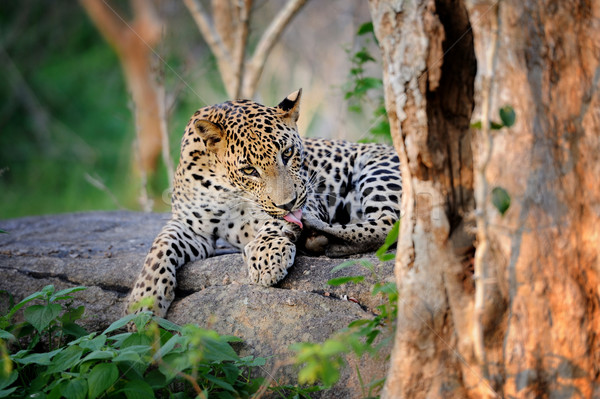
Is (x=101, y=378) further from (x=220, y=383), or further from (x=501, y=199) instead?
(x=501, y=199)

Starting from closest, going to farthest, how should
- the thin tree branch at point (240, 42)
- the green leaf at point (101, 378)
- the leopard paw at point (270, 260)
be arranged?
1. the green leaf at point (101, 378)
2. the leopard paw at point (270, 260)
3. the thin tree branch at point (240, 42)

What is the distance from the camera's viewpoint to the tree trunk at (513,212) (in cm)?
302

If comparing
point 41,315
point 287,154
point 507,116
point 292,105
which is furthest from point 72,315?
point 507,116

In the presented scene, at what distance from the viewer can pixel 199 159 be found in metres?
6.17

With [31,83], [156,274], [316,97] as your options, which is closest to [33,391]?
[156,274]

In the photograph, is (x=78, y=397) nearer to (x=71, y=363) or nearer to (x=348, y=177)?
(x=71, y=363)

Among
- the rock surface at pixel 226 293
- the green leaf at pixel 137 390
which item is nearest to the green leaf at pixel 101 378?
the green leaf at pixel 137 390

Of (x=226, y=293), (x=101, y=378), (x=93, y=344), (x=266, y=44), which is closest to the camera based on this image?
(x=101, y=378)

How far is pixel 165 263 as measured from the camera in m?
5.35

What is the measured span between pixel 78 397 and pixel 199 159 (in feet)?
10.0

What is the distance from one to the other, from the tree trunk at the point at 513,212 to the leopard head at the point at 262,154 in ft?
8.21

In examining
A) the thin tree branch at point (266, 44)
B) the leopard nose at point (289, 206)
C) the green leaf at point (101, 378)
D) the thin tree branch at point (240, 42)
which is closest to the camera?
the green leaf at point (101, 378)

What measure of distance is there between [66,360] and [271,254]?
5.81 feet

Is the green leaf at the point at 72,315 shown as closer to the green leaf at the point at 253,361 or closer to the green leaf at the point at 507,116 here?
the green leaf at the point at 253,361
